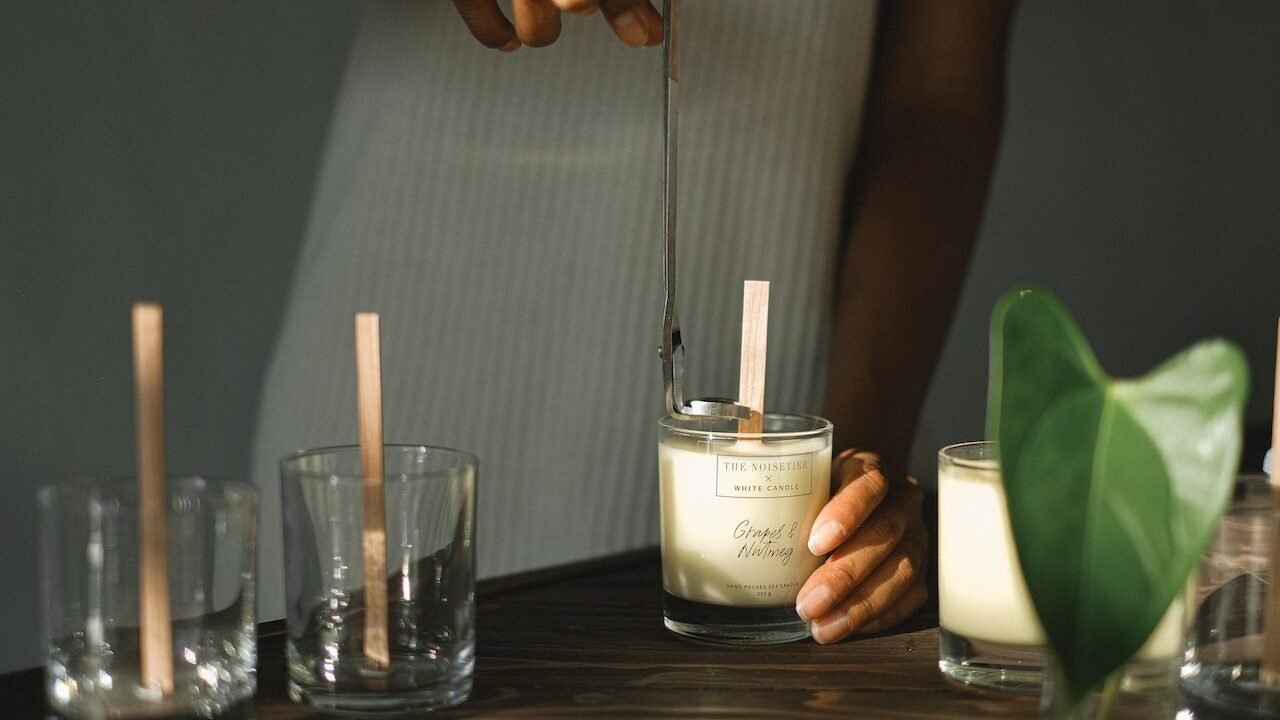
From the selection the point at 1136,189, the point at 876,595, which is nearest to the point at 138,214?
the point at 876,595

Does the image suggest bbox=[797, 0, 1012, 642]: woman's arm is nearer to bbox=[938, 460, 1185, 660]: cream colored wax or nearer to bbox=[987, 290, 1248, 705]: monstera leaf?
bbox=[938, 460, 1185, 660]: cream colored wax

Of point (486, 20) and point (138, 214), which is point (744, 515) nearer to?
point (486, 20)

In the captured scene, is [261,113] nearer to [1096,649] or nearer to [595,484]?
[595,484]

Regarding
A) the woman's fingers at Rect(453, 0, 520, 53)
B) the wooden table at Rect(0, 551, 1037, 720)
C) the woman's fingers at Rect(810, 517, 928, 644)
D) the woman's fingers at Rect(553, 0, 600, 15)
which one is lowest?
the wooden table at Rect(0, 551, 1037, 720)

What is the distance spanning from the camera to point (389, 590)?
18.0 inches

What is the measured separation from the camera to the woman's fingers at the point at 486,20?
2.07 ft

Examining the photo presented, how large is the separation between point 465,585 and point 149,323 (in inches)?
5.8

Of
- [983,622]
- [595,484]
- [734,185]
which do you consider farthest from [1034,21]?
[983,622]

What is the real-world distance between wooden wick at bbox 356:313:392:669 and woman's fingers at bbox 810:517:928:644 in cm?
20

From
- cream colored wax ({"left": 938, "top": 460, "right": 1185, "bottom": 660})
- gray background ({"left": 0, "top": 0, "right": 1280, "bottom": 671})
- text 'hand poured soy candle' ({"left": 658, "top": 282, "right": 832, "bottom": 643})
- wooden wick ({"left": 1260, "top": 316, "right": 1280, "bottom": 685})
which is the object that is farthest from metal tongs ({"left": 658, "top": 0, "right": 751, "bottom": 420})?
gray background ({"left": 0, "top": 0, "right": 1280, "bottom": 671})

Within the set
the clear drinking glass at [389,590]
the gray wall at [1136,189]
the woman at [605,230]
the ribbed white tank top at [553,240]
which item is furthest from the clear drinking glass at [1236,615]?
the gray wall at [1136,189]

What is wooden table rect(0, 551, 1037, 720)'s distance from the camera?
469 millimetres

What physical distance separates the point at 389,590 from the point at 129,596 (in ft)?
0.29

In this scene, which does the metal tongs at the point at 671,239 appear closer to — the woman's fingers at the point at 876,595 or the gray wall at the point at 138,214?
the woman's fingers at the point at 876,595
